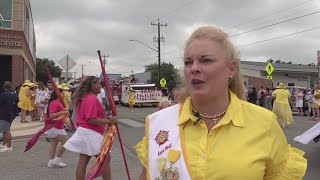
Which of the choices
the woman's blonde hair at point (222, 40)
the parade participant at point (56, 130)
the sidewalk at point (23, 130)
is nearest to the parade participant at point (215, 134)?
the woman's blonde hair at point (222, 40)

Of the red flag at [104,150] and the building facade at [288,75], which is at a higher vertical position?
the building facade at [288,75]

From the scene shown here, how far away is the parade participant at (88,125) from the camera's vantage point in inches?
238

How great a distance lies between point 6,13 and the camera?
25.9 m

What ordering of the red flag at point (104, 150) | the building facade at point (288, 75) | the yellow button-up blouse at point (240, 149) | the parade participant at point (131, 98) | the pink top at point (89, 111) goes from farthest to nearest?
the building facade at point (288, 75) → the parade participant at point (131, 98) → the pink top at point (89, 111) → the red flag at point (104, 150) → the yellow button-up blouse at point (240, 149)

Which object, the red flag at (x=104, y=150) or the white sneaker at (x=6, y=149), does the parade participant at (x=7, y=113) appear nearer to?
the white sneaker at (x=6, y=149)

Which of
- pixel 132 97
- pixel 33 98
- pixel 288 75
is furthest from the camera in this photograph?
pixel 288 75

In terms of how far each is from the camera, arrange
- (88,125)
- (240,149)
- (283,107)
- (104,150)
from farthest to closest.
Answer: (283,107) → (88,125) → (104,150) → (240,149)

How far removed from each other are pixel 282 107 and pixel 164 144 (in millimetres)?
14961

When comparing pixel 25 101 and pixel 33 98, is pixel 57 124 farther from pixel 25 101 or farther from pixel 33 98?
pixel 33 98

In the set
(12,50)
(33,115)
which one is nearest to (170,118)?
(33,115)

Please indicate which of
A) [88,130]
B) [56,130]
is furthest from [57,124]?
[88,130]

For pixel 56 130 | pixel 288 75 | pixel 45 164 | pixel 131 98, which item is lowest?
pixel 45 164

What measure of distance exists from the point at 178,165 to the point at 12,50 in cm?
2497

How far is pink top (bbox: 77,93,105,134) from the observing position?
6.05 m
